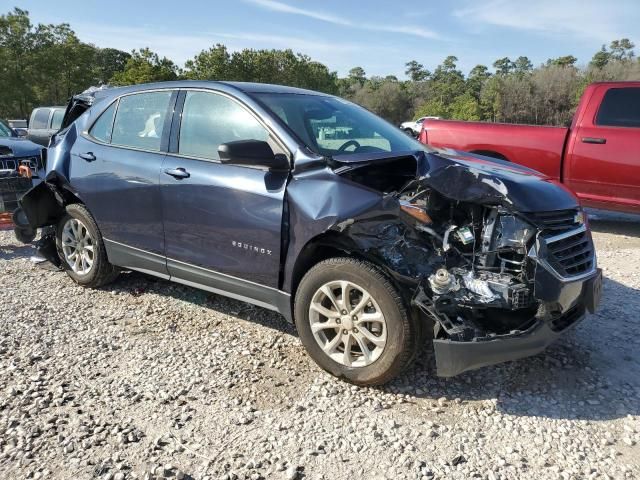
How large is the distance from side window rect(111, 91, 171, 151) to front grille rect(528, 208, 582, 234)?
2806 millimetres

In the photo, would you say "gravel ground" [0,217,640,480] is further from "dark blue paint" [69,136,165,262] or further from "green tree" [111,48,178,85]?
"green tree" [111,48,178,85]

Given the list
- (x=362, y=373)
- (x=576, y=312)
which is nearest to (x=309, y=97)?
(x=362, y=373)

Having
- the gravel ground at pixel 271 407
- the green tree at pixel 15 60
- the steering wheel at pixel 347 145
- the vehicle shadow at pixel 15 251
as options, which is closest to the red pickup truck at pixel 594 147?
the gravel ground at pixel 271 407

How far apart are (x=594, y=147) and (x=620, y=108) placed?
0.64 meters

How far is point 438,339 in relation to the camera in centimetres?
280

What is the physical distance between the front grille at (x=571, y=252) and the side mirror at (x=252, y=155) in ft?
5.47

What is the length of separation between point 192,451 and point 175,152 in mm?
2207

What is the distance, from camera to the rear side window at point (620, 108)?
21.7 feet

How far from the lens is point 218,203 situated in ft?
11.6

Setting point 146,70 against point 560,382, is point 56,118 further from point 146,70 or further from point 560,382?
point 146,70

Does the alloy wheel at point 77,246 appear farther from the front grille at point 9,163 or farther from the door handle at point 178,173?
the front grille at point 9,163

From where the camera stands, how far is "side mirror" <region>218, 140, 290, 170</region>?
318cm

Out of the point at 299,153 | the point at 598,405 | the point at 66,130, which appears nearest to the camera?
the point at 598,405

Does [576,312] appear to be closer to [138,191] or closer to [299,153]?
[299,153]
